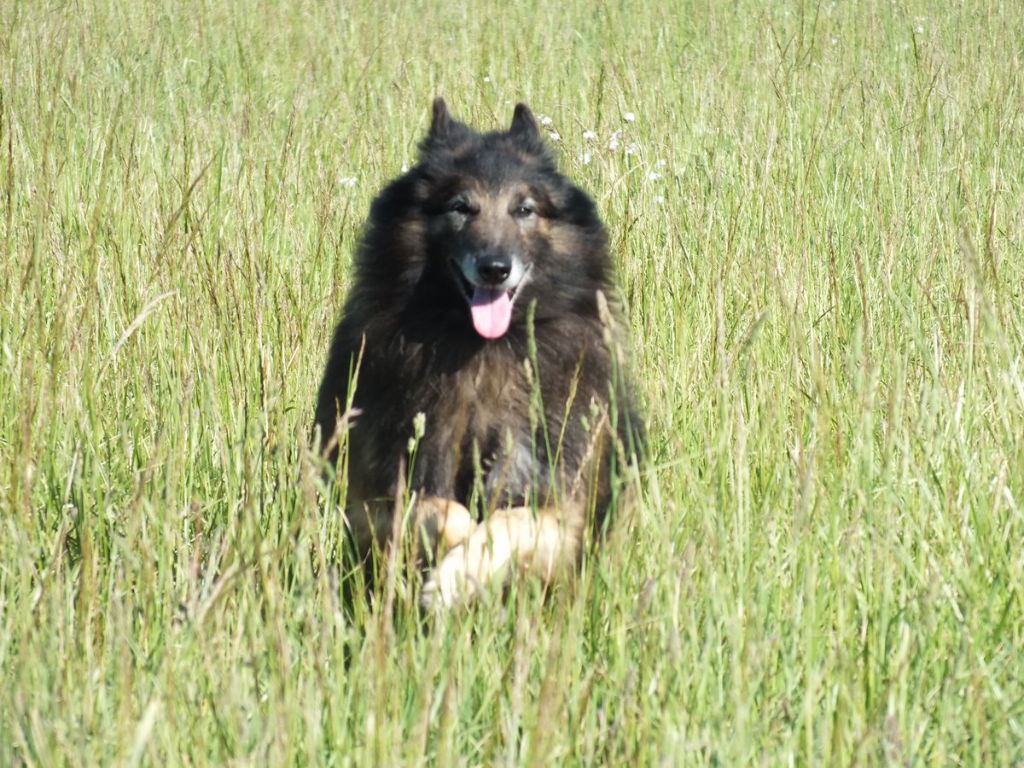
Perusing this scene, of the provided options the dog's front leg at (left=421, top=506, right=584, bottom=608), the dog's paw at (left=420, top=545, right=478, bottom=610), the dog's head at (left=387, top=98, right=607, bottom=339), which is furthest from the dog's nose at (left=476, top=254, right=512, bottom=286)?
the dog's paw at (left=420, top=545, right=478, bottom=610)

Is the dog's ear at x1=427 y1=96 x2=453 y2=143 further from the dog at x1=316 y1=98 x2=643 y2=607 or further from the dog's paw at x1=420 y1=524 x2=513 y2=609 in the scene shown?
the dog's paw at x1=420 y1=524 x2=513 y2=609

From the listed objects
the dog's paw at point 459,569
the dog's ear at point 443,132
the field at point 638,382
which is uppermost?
the dog's ear at point 443,132

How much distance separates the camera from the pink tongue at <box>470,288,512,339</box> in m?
3.58

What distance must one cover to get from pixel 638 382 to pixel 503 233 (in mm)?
696

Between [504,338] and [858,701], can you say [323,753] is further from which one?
[504,338]

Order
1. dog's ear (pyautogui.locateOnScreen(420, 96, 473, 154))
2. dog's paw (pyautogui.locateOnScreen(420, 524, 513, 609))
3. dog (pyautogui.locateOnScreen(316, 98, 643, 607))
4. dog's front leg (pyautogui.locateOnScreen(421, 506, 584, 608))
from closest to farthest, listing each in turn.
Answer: dog's paw (pyautogui.locateOnScreen(420, 524, 513, 609)) → dog's front leg (pyautogui.locateOnScreen(421, 506, 584, 608)) → dog (pyautogui.locateOnScreen(316, 98, 643, 607)) → dog's ear (pyautogui.locateOnScreen(420, 96, 473, 154))

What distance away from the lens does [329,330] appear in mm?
4418

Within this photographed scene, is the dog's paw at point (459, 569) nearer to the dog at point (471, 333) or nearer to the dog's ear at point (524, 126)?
the dog at point (471, 333)

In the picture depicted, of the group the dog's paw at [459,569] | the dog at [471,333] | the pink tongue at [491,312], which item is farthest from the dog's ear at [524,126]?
the dog's paw at [459,569]

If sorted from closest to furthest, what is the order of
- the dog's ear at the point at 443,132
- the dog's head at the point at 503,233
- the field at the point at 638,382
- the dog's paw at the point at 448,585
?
the field at the point at 638,382 → the dog's paw at the point at 448,585 → the dog's head at the point at 503,233 → the dog's ear at the point at 443,132

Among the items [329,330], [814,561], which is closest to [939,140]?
[329,330]

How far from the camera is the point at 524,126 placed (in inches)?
157

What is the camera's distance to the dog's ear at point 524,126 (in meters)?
3.94

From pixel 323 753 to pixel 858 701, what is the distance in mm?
791
